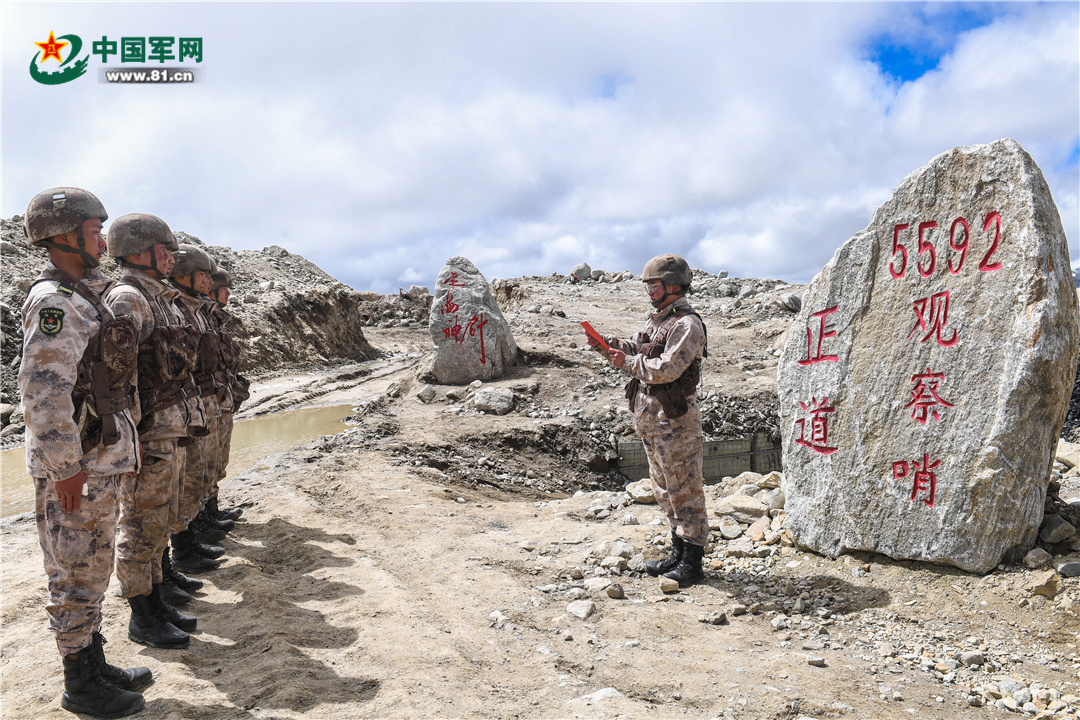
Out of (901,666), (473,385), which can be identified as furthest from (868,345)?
(473,385)

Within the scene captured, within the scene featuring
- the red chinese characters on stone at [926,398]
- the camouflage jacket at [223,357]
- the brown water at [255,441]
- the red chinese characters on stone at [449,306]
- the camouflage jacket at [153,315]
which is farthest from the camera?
the red chinese characters on stone at [449,306]

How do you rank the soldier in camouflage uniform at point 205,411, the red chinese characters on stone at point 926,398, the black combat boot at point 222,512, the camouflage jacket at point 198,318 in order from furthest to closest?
the black combat boot at point 222,512 < the camouflage jacket at point 198,318 < the soldier in camouflage uniform at point 205,411 < the red chinese characters on stone at point 926,398

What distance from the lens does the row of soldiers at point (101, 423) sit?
2607mm

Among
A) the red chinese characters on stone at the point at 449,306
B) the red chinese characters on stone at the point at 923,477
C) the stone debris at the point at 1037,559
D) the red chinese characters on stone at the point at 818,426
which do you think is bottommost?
the stone debris at the point at 1037,559

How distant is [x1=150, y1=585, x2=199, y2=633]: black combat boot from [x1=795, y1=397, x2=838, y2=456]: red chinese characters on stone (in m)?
3.69

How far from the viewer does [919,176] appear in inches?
153

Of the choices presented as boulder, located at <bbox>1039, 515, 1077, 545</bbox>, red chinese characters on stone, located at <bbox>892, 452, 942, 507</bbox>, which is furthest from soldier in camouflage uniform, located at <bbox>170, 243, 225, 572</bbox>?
boulder, located at <bbox>1039, 515, 1077, 545</bbox>

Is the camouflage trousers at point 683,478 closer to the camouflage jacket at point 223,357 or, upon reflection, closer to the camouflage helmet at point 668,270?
the camouflage helmet at point 668,270

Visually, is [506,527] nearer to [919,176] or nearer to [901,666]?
[901,666]

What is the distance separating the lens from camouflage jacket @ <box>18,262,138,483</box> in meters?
2.55

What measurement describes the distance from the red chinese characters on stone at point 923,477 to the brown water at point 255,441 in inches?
272

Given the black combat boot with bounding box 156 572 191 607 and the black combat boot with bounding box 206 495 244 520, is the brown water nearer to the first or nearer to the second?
the black combat boot with bounding box 206 495 244 520

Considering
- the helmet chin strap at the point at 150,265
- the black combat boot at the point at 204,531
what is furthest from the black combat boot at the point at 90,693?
→ the black combat boot at the point at 204,531

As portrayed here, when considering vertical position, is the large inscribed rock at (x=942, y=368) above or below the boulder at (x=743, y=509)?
above
